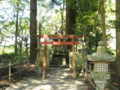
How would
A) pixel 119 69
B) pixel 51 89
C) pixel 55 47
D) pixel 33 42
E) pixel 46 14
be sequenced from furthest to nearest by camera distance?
pixel 46 14 → pixel 55 47 → pixel 33 42 → pixel 119 69 → pixel 51 89

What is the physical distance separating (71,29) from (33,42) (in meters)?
3.56

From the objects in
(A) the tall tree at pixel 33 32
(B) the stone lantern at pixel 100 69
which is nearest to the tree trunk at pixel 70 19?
(A) the tall tree at pixel 33 32

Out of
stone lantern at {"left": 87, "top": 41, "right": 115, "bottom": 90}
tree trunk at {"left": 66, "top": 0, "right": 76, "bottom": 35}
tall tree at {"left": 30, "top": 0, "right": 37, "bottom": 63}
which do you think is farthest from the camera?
tree trunk at {"left": 66, "top": 0, "right": 76, "bottom": 35}

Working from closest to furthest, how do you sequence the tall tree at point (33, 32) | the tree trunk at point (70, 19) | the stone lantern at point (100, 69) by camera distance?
the stone lantern at point (100, 69) < the tall tree at point (33, 32) < the tree trunk at point (70, 19)

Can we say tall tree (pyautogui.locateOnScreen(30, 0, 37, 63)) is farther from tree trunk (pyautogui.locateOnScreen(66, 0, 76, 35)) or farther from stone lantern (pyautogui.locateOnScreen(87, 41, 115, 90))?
stone lantern (pyautogui.locateOnScreen(87, 41, 115, 90))

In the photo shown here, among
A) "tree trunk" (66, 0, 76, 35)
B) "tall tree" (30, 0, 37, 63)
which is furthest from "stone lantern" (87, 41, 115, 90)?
"tree trunk" (66, 0, 76, 35)

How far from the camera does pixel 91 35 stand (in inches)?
428

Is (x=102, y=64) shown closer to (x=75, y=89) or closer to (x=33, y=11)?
(x=75, y=89)

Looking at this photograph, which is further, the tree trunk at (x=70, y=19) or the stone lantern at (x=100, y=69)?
the tree trunk at (x=70, y=19)

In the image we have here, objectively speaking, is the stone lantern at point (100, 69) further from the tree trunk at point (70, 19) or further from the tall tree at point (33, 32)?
the tree trunk at point (70, 19)

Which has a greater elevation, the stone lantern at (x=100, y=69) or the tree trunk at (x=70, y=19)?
the tree trunk at (x=70, y=19)

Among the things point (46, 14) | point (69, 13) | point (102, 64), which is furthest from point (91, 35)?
point (46, 14)

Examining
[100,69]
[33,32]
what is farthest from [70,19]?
[100,69]

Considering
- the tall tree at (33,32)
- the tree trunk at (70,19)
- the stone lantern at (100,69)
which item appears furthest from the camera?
the tree trunk at (70,19)
